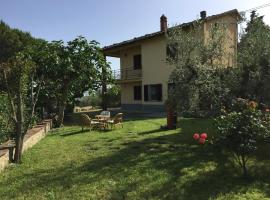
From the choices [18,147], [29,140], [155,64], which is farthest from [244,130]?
[155,64]

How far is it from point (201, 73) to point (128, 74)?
2036 cm

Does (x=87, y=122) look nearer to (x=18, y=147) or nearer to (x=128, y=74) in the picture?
(x=18, y=147)

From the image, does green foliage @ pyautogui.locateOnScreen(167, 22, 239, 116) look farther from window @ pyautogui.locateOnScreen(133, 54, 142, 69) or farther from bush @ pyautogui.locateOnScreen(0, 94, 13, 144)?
window @ pyautogui.locateOnScreen(133, 54, 142, 69)

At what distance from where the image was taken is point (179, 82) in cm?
1074

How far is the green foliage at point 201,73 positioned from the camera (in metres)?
9.98

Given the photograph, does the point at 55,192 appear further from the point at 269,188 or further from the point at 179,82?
the point at 179,82

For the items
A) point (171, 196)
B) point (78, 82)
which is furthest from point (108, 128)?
point (171, 196)

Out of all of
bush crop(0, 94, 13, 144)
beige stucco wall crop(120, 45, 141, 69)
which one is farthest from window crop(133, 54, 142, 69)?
bush crop(0, 94, 13, 144)

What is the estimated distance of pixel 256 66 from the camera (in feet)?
30.2

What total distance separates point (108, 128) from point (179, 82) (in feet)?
18.3

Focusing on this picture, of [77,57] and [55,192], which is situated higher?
[77,57]

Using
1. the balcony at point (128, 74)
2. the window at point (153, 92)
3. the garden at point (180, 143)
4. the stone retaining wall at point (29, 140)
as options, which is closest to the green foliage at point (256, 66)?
the garden at point (180, 143)

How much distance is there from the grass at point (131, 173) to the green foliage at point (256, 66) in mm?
1676

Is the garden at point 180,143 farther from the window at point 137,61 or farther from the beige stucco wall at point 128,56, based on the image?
the beige stucco wall at point 128,56
